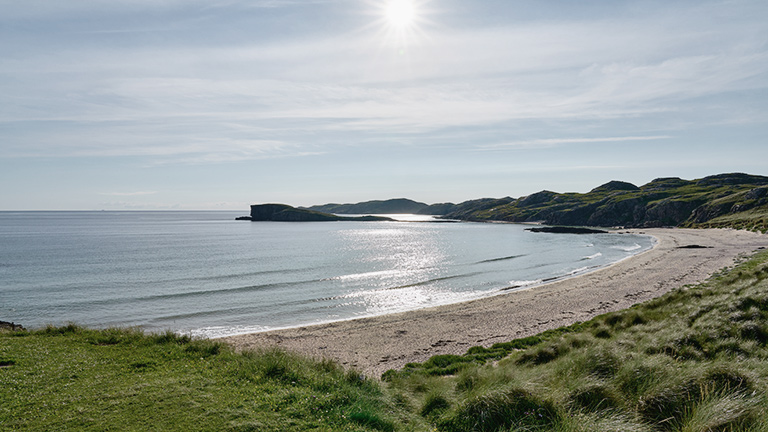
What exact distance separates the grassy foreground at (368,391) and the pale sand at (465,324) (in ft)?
19.6

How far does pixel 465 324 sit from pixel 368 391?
60.1 ft

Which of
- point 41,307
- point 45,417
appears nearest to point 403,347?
point 45,417

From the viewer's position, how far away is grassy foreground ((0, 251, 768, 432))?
673 cm

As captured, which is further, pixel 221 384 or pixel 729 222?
pixel 729 222

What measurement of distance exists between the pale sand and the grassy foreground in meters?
5.99

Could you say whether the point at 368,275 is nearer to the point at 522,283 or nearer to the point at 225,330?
the point at 522,283

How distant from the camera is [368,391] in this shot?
31.0ft

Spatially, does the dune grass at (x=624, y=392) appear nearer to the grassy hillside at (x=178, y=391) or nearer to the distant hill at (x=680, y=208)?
the grassy hillside at (x=178, y=391)

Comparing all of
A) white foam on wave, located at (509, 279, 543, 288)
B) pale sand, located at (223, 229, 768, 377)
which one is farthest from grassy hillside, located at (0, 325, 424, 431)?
white foam on wave, located at (509, 279, 543, 288)

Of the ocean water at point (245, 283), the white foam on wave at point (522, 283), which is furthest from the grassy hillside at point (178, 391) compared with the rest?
the white foam on wave at point (522, 283)

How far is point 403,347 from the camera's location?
21.9m

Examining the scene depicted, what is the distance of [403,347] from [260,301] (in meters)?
18.3

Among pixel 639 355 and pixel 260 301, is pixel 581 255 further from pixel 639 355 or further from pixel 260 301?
pixel 639 355

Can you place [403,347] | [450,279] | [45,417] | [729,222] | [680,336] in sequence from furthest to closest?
1. [729,222]
2. [450,279]
3. [403,347]
4. [680,336]
5. [45,417]
